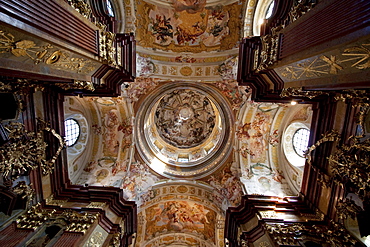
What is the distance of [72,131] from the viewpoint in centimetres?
1444

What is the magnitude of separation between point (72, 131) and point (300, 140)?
1559 centimetres

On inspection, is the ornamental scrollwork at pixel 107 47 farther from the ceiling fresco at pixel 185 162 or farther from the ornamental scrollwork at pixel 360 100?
the ornamental scrollwork at pixel 360 100

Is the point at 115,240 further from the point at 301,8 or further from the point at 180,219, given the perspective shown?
the point at 301,8

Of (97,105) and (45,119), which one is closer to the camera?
(45,119)

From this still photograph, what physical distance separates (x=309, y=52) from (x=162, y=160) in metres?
14.2

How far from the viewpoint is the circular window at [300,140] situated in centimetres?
1270

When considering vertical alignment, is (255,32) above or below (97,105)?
above

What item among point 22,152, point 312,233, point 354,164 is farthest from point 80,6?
point 312,233

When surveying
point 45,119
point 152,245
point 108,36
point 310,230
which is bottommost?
point 152,245

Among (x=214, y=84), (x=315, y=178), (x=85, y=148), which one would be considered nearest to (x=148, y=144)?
(x=85, y=148)

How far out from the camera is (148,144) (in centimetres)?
1758

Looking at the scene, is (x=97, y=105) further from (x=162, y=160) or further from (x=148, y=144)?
(x=162, y=160)

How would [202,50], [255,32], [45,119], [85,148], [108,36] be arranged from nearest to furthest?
1. [108,36]
2. [45,119]
3. [255,32]
4. [202,50]
5. [85,148]

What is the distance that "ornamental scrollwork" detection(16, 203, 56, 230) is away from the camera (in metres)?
8.58
